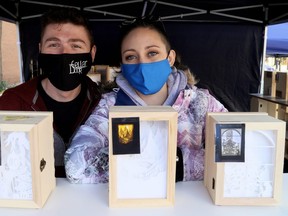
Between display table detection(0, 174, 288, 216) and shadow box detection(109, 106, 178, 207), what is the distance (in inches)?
1.1

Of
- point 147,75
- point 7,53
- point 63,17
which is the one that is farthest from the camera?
point 7,53

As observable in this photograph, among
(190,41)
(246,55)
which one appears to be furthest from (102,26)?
(246,55)

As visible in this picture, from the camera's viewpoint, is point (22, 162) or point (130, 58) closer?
point (22, 162)

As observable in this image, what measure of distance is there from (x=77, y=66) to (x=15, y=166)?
612 mm

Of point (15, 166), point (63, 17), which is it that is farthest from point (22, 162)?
point (63, 17)

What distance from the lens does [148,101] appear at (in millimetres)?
1227

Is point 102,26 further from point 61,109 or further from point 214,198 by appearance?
point 214,198

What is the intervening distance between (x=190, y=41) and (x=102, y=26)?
1.12m

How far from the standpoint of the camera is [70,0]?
3652 millimetres

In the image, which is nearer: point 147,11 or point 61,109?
point 61,109

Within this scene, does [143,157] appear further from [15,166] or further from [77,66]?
[77,66]

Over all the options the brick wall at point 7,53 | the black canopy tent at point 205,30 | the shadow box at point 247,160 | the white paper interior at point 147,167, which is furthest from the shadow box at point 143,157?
the brick wall at point 7,53

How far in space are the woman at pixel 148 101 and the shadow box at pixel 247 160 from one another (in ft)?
0.60

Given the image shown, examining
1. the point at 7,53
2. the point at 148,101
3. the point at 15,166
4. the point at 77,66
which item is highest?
the point at 7,53
